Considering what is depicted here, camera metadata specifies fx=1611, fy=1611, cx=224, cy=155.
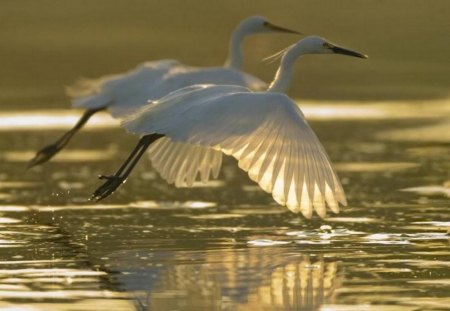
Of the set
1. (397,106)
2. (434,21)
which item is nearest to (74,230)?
(397,106)

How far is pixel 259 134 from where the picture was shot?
454 inches

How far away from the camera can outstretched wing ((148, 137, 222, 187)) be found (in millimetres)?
13602

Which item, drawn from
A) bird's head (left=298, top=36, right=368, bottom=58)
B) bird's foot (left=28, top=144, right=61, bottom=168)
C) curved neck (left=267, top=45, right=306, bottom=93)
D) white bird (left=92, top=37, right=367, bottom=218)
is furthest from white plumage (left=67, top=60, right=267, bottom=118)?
white bird (left=92, top=37, right=367, bottom=218)

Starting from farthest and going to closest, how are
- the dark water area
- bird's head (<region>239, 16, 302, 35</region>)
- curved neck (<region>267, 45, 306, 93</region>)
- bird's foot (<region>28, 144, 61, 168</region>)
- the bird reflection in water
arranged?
bird's head (<region>239, 16, 302, 35</region>) < bird's foot (<region>28, 144, 61, 168</region>) < curved neck (<region>267, 45, 306, 93</region>) < the dark water area < the bird reflection in water

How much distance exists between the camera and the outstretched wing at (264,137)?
1100 centimetres

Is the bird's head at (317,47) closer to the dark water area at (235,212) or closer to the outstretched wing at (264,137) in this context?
the dark water area at (235,212)

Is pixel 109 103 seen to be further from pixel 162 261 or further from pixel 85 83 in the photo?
pixel 162 261

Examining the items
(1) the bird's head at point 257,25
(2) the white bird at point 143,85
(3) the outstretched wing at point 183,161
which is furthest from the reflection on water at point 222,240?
(1) the bird's head at point 257,25

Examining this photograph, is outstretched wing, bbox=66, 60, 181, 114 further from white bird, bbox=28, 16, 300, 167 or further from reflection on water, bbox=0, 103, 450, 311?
reflection on water, bbox=0, 103, 450, 311

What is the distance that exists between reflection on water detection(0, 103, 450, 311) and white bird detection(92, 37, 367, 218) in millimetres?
496

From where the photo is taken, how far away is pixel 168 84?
49.9 ft

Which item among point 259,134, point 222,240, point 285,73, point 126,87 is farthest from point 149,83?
point 259,134

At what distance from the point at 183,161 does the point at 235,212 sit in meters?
0.66

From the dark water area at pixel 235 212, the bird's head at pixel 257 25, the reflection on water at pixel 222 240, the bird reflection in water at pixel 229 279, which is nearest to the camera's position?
the bird reflection in water at pixel 229 279
